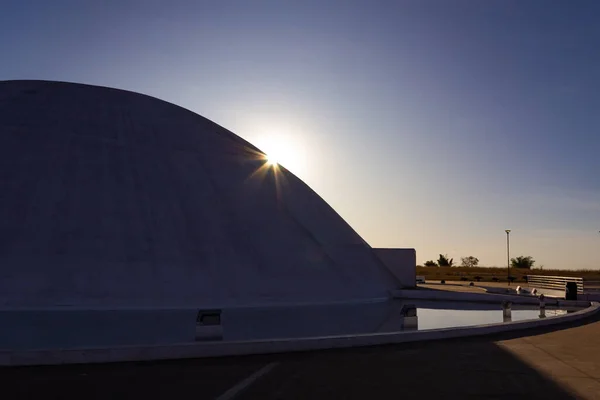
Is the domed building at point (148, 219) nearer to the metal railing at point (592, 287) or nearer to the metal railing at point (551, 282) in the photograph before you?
the metal railing at point (592, 287)

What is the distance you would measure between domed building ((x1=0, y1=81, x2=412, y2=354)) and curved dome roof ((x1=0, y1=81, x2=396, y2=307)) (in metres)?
0.05

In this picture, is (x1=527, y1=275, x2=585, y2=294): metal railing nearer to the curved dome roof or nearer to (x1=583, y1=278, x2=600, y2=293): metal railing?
(x1=583, y1=278, x2=600, y2=293): metal railing

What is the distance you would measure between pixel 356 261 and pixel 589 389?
18.2m

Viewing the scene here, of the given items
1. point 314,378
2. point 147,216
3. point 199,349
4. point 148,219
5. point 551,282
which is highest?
point 147,216

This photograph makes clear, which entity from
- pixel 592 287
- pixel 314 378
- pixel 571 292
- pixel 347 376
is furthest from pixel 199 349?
pixel 592 287

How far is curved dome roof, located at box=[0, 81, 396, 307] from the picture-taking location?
18.7 m

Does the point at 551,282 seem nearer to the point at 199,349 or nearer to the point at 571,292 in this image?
the point at 571,292

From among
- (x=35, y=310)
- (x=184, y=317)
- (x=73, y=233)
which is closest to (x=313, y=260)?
(x=184, y=317)

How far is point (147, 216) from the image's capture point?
2123 cm

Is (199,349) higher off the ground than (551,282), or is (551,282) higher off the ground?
(551,282)

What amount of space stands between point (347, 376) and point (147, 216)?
14073 millimetres

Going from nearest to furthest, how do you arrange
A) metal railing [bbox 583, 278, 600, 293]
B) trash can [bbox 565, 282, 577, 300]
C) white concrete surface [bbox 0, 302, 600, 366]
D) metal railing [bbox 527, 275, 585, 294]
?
white concrete surface [bbox 0, 302, 600, 366]
trash can [bbox 565, 282, 577, 300]
metal railing [bbox 583, 278, 600, 293]
metal railing [bbox 527, 275, 585, 294]

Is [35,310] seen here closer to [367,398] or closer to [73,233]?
[73,233]

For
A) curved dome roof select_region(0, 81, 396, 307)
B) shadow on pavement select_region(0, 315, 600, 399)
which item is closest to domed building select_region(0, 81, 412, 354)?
curved dome roof select_region(0, 81, 396, 307)
